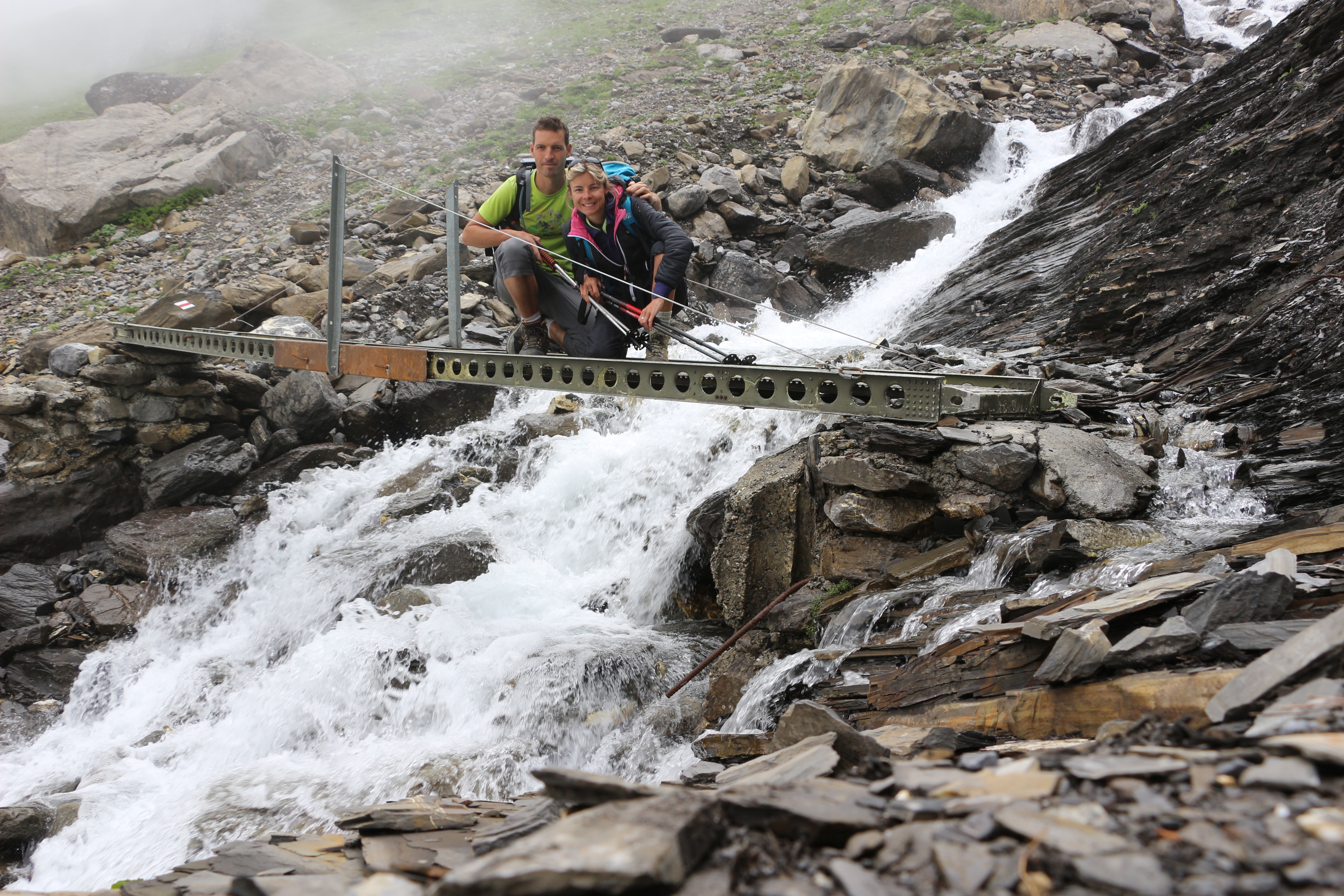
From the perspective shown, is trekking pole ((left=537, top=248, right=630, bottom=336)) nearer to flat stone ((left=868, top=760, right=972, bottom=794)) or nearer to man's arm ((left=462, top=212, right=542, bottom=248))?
man's arm ((left=462, top=212, right=542, bottom=248))

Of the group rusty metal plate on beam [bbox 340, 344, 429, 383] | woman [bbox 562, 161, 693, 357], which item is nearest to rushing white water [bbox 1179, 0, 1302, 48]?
woman [bbox 562, 161, 693, 357]

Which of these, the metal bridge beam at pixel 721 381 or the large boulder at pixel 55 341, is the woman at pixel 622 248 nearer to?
the metal bridge beam at pixel 721 381

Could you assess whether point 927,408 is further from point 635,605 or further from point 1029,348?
point 1029,348

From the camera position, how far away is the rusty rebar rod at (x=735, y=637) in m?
5.61

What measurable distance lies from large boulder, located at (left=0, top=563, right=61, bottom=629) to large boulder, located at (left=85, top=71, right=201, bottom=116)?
20660 millimetres

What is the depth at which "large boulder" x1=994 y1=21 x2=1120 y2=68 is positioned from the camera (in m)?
19.3

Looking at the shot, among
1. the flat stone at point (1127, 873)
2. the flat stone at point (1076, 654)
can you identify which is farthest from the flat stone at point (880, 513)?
the flat stone at point (1127, 873)

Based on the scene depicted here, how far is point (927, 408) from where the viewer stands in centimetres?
487

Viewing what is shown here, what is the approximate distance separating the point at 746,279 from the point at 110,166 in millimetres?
16845

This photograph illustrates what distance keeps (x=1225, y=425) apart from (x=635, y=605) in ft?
17.1

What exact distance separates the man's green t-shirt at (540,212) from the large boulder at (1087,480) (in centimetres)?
424

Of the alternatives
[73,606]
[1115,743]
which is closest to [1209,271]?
[1115,743]

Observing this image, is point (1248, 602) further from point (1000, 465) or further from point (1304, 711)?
point (1000, 465)

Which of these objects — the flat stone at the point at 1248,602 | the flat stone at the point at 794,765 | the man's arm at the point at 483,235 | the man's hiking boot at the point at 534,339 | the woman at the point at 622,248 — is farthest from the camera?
the man's hiking boot at the point at 534,339
